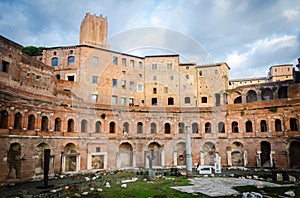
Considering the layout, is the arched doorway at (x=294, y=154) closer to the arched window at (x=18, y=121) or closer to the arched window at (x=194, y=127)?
the arched window at (x=194, y=127)

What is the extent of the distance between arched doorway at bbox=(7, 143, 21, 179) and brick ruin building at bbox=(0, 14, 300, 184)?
8 cm

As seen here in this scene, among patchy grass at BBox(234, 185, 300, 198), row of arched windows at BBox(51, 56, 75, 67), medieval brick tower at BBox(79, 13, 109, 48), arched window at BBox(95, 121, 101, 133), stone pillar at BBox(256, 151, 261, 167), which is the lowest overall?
patchy grass at BBox(234, 185, 300, 198)

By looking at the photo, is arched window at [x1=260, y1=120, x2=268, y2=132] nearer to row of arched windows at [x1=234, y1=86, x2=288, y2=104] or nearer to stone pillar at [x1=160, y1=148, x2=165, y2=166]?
row of arched windows at [x1=234, y1=86, x2=288, y2=104]

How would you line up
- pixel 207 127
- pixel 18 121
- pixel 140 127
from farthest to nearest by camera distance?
pixel 207 127 → pixel 140 127 → pixel 18 121

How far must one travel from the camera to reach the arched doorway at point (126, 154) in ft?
105

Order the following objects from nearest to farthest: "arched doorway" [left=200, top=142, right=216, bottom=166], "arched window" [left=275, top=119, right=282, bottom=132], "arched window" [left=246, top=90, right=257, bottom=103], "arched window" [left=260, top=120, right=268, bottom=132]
→ "arched window" [left=275, top=119, right=282, bottom=132] → "arched window" [left=260, top=120, right=268, bottom=132] → "arched doorway" [left=200, top=142, right=216, bottom=166] → "arched window" [left=246, top=90, right=257, bottom=103]

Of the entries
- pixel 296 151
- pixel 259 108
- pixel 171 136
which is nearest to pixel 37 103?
pixel 171 136

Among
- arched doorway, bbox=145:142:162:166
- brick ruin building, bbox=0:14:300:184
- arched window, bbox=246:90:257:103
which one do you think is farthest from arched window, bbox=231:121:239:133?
arched doorway, bbox=145:142:162:166

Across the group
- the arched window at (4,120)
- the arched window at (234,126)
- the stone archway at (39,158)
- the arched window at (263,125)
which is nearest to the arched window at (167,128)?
the arched window at (234,126)

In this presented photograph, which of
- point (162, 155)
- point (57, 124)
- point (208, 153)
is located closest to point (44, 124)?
point (57, 124)

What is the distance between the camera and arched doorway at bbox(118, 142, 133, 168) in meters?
32.1

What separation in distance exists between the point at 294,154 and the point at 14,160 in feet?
99.2

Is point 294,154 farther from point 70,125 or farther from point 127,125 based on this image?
point 70,125

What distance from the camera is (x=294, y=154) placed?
29.1 metres
